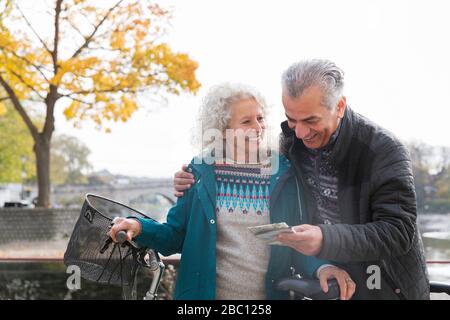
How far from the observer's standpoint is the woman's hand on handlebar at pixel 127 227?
1.34 m

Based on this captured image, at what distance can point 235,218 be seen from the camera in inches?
53.3

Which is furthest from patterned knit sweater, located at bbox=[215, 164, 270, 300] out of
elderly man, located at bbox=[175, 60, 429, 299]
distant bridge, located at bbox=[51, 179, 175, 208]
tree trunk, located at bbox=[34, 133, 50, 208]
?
distant bridge, located at bbox=[51, 179, 175, 208]

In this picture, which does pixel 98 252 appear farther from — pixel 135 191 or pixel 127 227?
pixel 135 191

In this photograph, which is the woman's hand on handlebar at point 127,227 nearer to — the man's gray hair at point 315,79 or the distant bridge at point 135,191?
the man's gray hair at point 315,79

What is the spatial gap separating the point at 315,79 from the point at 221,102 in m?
0.27

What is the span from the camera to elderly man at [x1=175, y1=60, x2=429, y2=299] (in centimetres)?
121

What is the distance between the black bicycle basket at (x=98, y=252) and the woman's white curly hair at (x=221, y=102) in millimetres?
333

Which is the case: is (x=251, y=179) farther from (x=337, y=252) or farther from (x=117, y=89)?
(x=117, y=89)

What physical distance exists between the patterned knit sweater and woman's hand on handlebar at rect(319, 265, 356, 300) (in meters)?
0.15

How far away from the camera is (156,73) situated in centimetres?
852

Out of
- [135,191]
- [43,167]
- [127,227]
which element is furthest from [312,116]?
[135,191]
